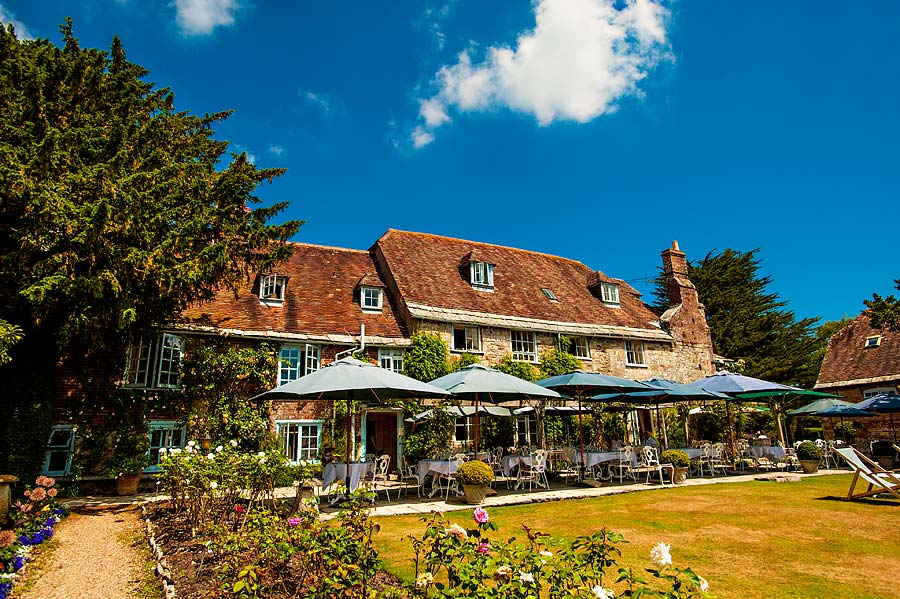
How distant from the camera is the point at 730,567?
6.32 meters

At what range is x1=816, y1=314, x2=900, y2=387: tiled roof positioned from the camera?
25.1 m

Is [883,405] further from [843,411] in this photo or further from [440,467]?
[440,467]

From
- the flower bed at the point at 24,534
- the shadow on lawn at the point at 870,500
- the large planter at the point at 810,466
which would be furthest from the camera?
the large planter at the point at 810,466

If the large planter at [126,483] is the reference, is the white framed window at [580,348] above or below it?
above

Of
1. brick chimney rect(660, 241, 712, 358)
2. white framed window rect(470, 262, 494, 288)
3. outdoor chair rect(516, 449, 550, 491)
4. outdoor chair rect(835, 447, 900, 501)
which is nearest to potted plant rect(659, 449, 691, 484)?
outdoor chair rect(516, 449, 550, 491)

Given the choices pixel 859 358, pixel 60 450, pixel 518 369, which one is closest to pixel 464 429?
pixel 518 369

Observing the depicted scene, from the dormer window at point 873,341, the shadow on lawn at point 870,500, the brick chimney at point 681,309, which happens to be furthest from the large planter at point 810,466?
the dormer window at point 873,341

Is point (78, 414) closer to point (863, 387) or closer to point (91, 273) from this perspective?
point (91, 273)

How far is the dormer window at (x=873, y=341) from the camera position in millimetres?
26955

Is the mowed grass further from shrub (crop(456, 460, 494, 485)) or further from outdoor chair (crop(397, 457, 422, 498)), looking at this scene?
outdoor chair (crop(397, 457, 422, 498))

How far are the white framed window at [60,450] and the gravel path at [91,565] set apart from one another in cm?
510

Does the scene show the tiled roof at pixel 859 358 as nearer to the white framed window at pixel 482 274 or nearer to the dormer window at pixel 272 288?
the white framed window at pixel 482 274

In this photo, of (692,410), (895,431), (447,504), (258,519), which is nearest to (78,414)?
(447,504)

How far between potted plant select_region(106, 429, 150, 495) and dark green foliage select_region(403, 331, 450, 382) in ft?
28.6
